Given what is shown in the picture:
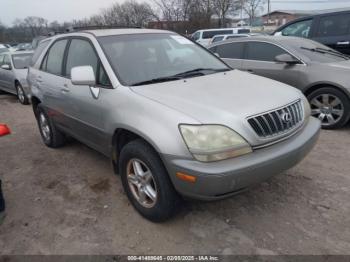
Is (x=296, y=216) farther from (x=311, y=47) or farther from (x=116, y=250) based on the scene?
(x=311, y=47)

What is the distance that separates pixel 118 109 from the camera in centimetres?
288

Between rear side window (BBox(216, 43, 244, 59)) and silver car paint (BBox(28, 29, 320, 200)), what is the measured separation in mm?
2906

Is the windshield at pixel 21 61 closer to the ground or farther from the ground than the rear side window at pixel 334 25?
closer to the ground

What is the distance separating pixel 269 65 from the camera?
5.71 meters

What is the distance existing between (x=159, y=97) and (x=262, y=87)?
1044mm

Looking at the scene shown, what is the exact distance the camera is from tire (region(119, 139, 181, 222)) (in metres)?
2.55

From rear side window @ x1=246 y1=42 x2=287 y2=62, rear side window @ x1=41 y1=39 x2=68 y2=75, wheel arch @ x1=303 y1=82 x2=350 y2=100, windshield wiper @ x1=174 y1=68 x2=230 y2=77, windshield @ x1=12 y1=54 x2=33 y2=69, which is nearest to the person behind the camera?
windshield wiper @ x1=174 y1=68 x2=230 y2=77

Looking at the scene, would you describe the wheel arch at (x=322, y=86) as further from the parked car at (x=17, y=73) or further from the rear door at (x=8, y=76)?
the rear door at (x=8, y=76)

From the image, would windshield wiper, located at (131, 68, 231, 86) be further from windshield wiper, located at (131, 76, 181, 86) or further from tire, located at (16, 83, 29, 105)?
tire, located at (16, 83, 29, 105)

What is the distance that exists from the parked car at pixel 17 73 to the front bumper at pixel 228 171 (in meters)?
7.42

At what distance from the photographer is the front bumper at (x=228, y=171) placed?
2.26 m

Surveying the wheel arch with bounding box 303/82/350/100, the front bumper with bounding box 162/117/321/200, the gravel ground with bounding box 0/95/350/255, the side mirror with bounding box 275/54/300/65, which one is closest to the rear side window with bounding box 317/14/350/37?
the side mirror with bounding box 275/54/300/65

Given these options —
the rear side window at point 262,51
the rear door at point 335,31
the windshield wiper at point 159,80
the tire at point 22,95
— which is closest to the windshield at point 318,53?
the rear side window at point 262,51

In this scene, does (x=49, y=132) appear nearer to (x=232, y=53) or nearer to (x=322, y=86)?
(x=232, y=53)
